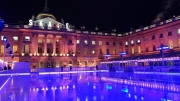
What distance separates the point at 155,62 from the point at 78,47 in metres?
26.5

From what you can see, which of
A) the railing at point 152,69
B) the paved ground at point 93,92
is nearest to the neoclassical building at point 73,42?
the railing at point 152,69

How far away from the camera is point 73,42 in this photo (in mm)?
56469

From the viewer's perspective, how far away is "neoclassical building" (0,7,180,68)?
1938 inches

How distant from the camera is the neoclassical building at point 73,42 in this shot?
161ft

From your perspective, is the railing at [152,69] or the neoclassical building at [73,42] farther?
the neoclassical building at [73,42]

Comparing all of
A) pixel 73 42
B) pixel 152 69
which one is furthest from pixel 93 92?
pixel 73 42

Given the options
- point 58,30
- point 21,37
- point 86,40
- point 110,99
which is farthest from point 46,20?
point 110,99

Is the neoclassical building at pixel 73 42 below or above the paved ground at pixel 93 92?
above

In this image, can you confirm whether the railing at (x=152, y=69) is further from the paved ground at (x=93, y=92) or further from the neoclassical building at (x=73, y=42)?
the paved ground at (x=93, y=92)

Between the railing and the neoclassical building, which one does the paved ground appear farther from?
the neoclassical building

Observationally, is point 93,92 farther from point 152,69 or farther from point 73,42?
point 73,42

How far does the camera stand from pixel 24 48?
50844 millimetres

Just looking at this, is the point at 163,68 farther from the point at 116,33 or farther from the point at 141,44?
the point at 116,33

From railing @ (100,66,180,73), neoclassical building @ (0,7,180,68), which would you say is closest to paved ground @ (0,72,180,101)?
railing @ (100,66,180,73)
